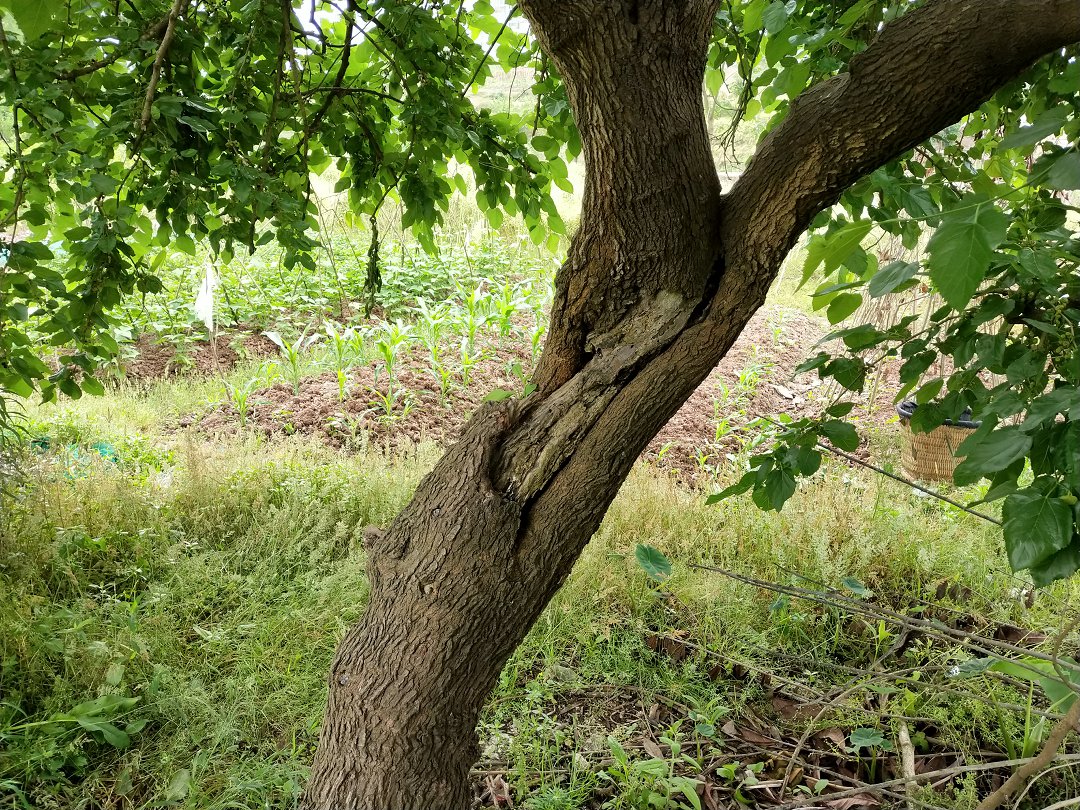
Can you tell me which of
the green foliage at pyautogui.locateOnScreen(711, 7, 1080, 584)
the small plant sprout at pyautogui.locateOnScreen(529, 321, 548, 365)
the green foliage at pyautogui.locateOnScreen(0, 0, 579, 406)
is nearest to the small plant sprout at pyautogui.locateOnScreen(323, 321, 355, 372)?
the small plant sprout at pyautogui.locateOnScreen(529, 321, 548, 365)

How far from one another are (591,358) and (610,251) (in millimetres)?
256

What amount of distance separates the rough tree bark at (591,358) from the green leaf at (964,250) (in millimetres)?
641

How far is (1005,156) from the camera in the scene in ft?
7.63

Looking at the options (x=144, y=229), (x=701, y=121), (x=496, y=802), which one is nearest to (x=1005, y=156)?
(x=701, y=121)

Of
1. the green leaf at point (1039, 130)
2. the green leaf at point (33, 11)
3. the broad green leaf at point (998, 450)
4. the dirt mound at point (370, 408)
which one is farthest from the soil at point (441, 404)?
the green leaf at point (1039, 130)

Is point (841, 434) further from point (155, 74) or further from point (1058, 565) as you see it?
point (155, 74)

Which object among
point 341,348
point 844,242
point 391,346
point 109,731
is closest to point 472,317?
point 391,346

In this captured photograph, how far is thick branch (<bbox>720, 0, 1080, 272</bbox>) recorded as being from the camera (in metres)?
1.23

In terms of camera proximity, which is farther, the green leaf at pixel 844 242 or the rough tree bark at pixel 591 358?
the rough tree bark at pixel 591 358

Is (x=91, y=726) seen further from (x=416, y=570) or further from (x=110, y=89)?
(x=110, y=89)

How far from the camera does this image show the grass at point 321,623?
7.56 feet

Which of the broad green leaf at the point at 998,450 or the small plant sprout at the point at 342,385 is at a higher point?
the small plant sprout at the point at 342,385

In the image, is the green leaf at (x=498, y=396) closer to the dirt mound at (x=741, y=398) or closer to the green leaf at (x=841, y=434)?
the green leaf at (x=841, y=434)

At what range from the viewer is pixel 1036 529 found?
3.51 ft
